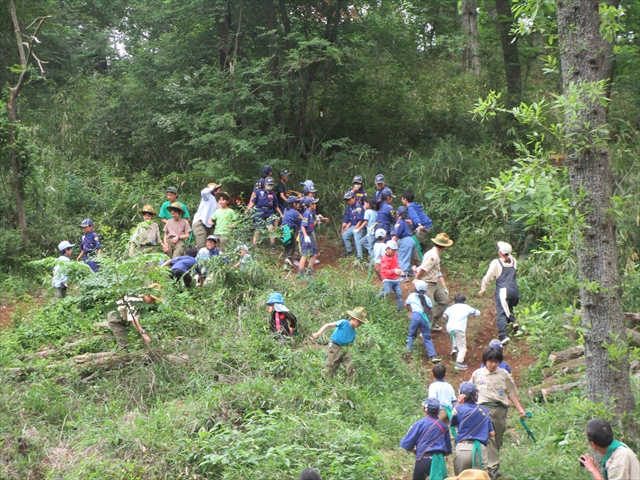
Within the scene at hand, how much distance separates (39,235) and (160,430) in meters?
9.37

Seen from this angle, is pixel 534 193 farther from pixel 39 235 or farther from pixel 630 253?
pixel 39 235

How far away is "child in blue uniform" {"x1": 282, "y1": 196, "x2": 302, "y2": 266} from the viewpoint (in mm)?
14102

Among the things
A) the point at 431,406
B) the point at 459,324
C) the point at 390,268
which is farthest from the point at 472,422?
the point at 390,268

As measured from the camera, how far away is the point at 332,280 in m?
13.6

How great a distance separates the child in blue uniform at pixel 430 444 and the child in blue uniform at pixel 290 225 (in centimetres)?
748

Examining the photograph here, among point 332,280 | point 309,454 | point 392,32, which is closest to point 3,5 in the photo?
point 392,32

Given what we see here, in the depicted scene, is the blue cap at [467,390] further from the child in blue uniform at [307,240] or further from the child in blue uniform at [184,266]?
the child in blue uniform at [307,240]

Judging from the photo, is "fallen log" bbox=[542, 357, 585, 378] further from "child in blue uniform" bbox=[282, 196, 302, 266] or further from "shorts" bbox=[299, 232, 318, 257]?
"child in blue uniform" bbox=[282, 196, 302, 266]

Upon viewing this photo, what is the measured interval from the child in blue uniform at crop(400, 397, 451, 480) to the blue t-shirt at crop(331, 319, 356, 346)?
261 centimetres

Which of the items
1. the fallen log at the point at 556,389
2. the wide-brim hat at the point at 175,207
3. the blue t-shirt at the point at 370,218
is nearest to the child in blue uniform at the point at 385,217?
the blue t-shirt at the point at 370,218

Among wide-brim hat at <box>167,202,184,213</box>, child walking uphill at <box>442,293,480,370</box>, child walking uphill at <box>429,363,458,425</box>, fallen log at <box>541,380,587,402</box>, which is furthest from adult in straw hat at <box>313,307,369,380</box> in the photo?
wide-brim hat at <box>167,202,184,213</box>

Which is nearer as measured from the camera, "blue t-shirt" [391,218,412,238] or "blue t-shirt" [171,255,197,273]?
"blue t-shirt" [171,255,197,273]

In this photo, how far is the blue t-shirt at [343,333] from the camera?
30.7 ft

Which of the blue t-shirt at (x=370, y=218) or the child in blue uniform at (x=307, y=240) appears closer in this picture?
the child in blue uniform at (x=307, y=240)
